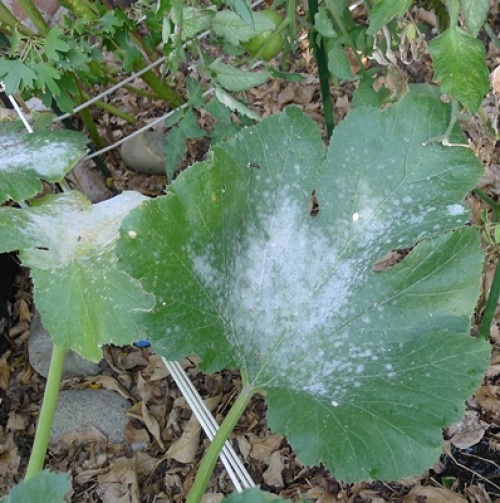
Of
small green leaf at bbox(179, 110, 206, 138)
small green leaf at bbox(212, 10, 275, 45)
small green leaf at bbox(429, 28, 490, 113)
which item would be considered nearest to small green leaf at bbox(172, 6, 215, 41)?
small green leaf at bbox(212, 10, 275, 45)

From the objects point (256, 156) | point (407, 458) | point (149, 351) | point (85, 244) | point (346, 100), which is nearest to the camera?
point (407, 458)

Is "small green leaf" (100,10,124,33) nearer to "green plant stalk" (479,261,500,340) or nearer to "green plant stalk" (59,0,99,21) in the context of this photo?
"green plant stalk" (59,0,99,21)

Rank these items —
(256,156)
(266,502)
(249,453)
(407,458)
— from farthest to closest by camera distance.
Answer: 1. (249,453)
2. (256,156)
3. (407,458)
4. (266,502)

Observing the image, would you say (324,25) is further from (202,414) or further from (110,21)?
(202,414)

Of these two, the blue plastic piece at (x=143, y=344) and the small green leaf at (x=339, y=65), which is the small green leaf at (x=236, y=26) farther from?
the blue plastic piece at (x=143, y=344)

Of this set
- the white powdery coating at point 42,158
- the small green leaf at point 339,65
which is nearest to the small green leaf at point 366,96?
the small green leaf at point 339,65

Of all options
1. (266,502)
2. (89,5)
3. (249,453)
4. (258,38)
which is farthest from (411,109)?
(249,453)

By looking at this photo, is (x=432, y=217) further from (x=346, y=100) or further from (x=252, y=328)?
(x=346, y=100)
